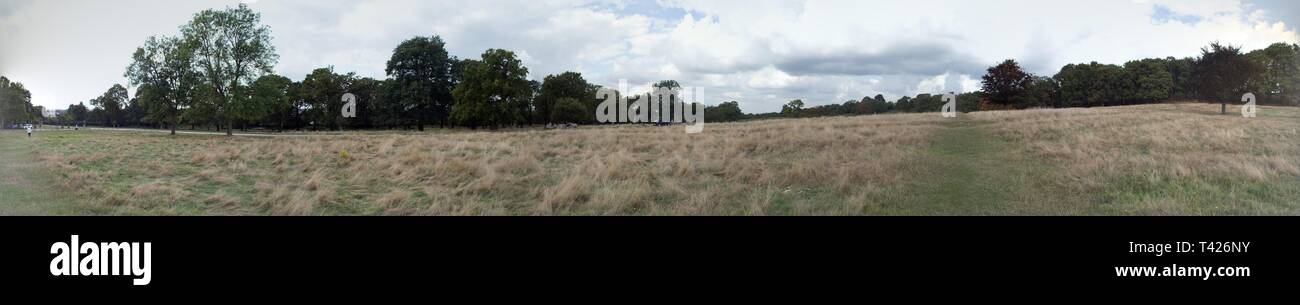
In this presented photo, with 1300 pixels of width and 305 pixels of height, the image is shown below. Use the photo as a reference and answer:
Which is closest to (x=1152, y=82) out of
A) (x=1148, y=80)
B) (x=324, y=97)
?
(x=1148, y=80)

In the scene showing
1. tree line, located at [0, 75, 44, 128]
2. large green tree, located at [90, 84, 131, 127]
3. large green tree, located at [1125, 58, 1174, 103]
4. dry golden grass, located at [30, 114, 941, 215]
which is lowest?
dry golden grass, located at [30, 114, 941, 215]

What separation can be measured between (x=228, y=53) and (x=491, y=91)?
1585cm

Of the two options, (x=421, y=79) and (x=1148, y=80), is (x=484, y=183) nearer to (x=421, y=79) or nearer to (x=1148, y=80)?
(x=421, y=79)

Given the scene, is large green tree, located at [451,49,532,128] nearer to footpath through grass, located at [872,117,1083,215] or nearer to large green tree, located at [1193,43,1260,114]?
footpath through grass, located at [872,117,1083,215]

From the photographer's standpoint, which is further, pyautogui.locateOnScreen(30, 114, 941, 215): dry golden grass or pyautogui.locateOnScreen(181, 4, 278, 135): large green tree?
pyautogui.locateOnScreen(181, 4, 278, 135): large green tree

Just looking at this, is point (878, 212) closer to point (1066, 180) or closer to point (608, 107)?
point (1066, 180)

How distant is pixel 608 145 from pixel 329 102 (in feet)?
144

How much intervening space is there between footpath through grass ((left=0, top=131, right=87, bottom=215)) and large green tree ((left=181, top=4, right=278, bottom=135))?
23.9 meters

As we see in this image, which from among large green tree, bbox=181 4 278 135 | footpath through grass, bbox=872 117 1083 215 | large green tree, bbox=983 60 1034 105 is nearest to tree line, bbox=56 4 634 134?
large green tree, bbox=181 4 278 135

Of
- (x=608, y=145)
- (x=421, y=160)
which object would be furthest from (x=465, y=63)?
(x=421, y=160)

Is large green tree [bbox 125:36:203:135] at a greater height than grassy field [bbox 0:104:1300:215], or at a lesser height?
greater

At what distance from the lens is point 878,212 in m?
6.22

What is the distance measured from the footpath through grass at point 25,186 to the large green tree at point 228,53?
23.9 m

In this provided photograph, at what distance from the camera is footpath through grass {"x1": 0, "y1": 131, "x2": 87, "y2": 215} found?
6082 mm
